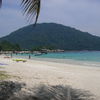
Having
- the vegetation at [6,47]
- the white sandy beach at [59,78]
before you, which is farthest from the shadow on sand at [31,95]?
the vegetation at [6,47]

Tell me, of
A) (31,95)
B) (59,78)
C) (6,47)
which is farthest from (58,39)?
(31,95)

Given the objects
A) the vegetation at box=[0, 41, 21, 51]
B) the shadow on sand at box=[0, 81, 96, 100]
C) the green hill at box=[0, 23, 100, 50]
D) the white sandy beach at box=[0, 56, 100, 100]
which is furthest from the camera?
the green hill at box=[0, 23, 100, 50]

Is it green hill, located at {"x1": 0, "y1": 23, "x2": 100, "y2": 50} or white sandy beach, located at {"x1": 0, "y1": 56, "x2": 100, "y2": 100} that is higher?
green hill, located at {"x1": 0, "y1": 23, "x2": 100, "y2": 50}

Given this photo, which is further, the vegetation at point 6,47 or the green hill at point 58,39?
the green hill at point 58,39

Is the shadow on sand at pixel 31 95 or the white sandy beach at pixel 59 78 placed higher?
the shadow on sand at pixel 31 95

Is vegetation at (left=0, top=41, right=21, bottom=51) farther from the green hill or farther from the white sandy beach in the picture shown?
the white sandy beach

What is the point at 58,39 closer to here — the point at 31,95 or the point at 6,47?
the point at 6,47

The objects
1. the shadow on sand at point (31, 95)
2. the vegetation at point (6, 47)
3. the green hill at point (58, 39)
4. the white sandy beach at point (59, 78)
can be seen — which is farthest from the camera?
the green hill at point (58, 39)

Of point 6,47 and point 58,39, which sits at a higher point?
point 58,39

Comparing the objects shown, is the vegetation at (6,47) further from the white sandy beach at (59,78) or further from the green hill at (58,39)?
the white sandy beach at (59,78)

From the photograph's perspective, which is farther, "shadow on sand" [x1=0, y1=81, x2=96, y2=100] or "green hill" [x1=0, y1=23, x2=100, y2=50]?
"green hill" [x1=0, y1=23, x2=100, y2=50]

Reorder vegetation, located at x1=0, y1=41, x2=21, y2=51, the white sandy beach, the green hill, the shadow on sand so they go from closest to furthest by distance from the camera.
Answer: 1. the shadow on sand
2. the white sandy beach
3. vegetation, located at x1=0, y1=41, x2=21, y2=51
4. the green hill

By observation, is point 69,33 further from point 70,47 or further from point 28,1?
point 28,1

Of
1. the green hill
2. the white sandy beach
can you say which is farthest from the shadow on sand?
the green hill
